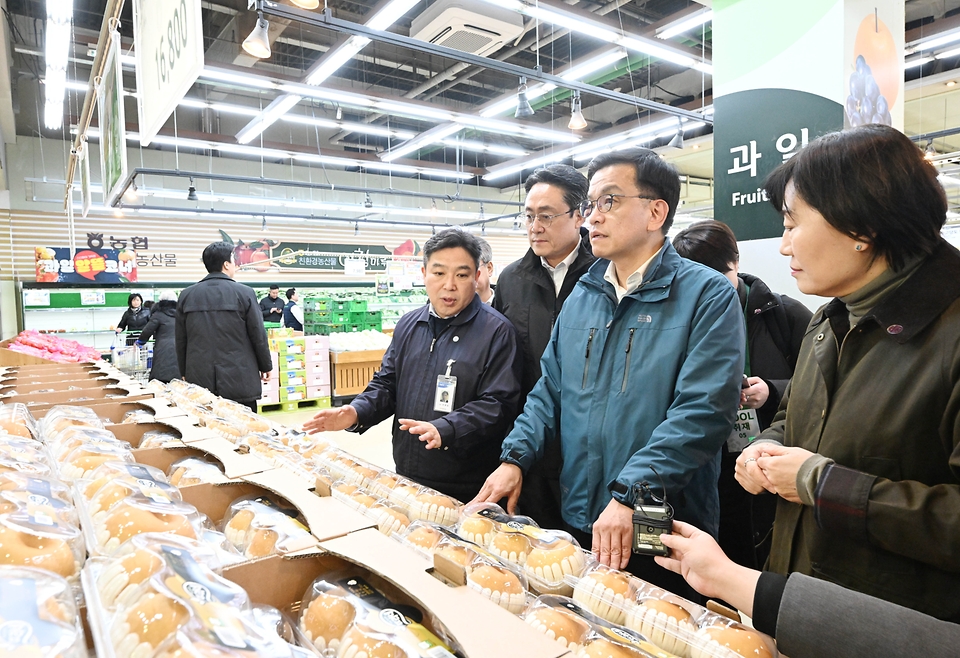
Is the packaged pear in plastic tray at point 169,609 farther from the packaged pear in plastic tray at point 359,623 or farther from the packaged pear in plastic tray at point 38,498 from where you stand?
the packaged pear in plastic tray at point 38,498

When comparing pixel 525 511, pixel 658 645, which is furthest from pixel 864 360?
pixel 525 511

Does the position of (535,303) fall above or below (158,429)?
above

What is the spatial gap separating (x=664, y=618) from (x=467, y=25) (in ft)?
19.5

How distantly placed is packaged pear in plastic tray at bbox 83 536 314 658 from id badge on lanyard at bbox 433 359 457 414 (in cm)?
138

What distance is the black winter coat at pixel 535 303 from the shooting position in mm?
2379

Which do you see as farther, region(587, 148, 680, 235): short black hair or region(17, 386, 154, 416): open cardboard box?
region(17, 386, 154, 416): open cardboard box

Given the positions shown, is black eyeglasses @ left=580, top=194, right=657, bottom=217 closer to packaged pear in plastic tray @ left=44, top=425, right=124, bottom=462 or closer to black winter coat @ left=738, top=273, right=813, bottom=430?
black winter coat @ left=738, top=273, right=813, bottom=430

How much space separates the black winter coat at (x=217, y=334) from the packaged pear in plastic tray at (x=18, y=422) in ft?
8.19

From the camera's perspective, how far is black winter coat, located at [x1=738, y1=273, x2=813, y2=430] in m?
2.33

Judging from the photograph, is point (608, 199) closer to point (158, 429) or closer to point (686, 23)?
point (158, 429)

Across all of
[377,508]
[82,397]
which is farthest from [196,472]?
[82,397]

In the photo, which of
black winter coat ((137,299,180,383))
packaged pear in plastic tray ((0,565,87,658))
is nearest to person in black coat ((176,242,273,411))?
black winter coat ((137,299,180,383))

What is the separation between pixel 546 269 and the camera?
245 centimetres

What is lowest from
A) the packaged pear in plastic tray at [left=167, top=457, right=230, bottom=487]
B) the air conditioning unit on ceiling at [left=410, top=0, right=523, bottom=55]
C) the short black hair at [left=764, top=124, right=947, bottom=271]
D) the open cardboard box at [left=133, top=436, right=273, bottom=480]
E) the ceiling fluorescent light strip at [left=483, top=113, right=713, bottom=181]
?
the packaged pear in plastic tray at [left=167, top=457, right=230, bottom=487]
